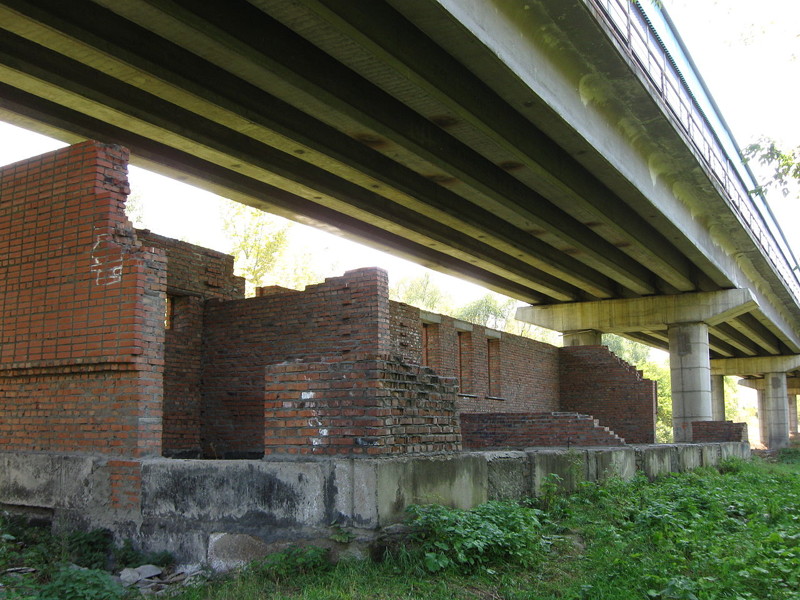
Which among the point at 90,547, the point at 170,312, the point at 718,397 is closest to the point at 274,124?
the point at 170,312

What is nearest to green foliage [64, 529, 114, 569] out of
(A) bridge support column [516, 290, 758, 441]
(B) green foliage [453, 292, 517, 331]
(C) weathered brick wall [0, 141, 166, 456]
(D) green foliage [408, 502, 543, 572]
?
(C) weathered brick wall [0, 141, 166, 456]

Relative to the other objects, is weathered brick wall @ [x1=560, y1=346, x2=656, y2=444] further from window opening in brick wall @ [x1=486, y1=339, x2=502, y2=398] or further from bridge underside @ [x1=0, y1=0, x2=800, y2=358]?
bridge underside @ [x1=0, y1=0, x2=800, y2=358]

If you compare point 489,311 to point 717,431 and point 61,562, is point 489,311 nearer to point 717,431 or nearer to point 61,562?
point 717,431

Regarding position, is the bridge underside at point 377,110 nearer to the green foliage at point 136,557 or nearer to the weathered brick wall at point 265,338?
the weathered brick wall at point 265,338

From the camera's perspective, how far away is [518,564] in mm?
6156

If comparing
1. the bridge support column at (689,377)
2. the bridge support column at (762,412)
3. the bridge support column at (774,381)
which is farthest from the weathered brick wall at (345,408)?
the bridge support column at (762,412)

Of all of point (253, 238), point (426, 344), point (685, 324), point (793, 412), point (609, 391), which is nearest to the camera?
point (426, 344)

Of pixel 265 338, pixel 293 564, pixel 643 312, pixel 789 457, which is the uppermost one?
pixel 643 312

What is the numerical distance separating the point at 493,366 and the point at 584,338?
6655 mm

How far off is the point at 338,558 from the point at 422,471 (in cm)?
105

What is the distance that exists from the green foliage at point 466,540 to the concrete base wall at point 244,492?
0.21 meters

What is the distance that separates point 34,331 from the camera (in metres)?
8.08

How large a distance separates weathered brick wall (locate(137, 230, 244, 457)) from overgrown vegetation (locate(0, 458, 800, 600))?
358 centimetres

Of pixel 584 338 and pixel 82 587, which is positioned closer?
pixel 82 587
